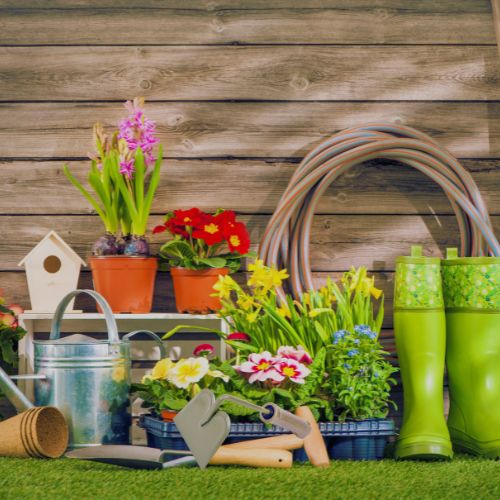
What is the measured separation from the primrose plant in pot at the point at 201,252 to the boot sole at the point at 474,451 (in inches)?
28.1

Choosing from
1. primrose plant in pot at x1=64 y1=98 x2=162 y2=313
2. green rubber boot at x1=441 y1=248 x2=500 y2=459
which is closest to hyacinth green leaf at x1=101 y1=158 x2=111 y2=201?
primrose plant in pot at x1=64 y1=98 x2=162 y2=313

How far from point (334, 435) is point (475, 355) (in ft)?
1.36

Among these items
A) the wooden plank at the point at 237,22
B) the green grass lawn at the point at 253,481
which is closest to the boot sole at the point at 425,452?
the green grass lawn at the point at 253,481

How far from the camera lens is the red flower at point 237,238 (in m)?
1.33

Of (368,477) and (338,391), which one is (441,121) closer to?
(338,391)

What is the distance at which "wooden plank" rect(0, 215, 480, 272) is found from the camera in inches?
62.4

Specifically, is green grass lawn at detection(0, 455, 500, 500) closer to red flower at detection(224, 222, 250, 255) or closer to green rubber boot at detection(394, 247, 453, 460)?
green rubber boot at detection(394, 247, 453, 460)

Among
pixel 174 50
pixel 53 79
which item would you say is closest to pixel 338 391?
pixel 174 50

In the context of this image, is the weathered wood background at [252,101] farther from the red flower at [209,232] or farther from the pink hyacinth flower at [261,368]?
the pink hyacinth flower at [261,368]

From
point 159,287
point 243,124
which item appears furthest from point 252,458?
point 243,124

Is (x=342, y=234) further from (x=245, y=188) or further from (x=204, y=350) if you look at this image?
(x=204, y=350)

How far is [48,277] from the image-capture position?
141 cm

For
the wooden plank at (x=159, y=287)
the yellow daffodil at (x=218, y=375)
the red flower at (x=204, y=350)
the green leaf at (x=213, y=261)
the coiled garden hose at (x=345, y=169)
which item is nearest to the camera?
the yellow daffodil at (x=218, y=375)

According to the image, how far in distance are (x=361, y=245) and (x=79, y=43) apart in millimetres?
1193
